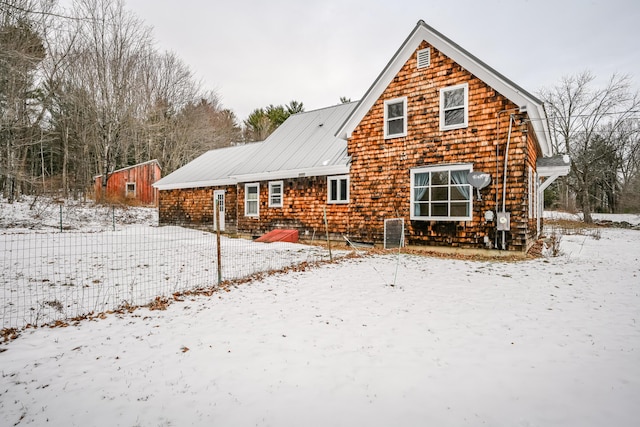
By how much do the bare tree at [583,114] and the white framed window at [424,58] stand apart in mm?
21439

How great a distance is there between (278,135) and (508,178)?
1210 cm

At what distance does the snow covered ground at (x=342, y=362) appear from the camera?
2537mm

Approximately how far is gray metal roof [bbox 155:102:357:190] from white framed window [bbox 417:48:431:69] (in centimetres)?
420

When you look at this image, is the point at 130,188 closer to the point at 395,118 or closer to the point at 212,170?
the point at 212,170

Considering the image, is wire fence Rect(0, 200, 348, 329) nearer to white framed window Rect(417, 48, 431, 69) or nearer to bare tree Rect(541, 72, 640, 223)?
white framed window Rect(417, 48, 431, 69)

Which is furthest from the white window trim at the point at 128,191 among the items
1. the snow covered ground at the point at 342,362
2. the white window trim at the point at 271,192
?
the snow covered ground at the point at 342,362

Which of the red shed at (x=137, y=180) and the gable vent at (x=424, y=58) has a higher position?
the gable vent at (x=424, y=58)

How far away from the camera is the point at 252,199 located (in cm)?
1605

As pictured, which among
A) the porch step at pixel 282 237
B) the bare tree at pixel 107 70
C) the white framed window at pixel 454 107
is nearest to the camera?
the white framed window at pixel 454 107

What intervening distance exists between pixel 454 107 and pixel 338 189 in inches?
203

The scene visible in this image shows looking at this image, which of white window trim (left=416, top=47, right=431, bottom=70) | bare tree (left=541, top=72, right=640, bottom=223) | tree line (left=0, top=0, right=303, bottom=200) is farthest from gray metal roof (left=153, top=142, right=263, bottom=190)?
bare tree (left=541, top=72, right=640, bottom=223)

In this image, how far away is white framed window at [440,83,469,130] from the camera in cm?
998

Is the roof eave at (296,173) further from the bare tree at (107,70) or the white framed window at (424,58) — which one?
the bare tree at (107,70)

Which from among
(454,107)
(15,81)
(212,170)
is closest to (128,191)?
(212,170)
